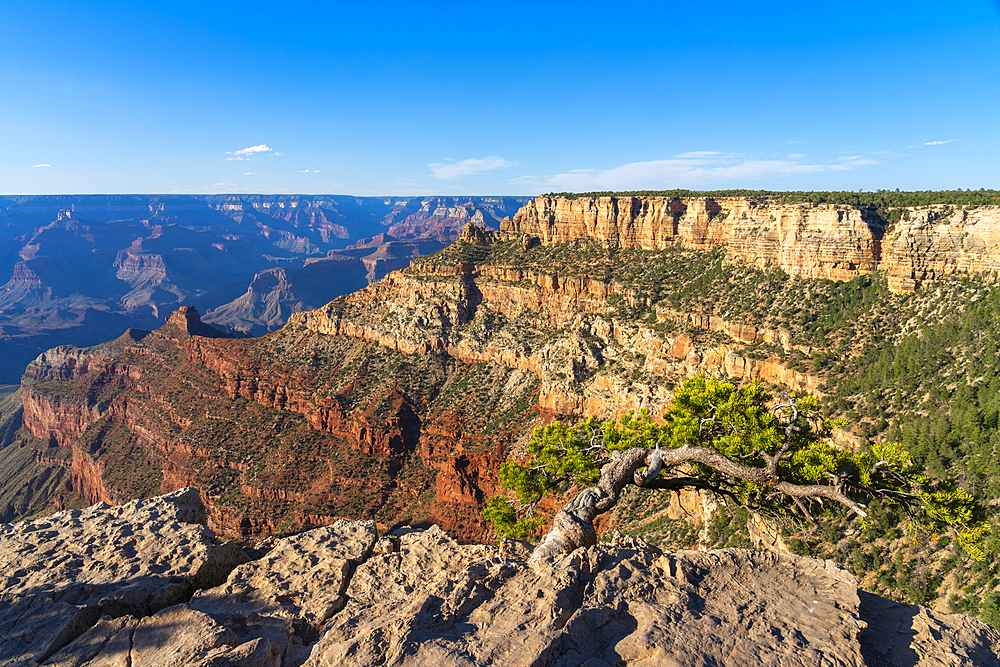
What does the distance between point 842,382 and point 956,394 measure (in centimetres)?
893

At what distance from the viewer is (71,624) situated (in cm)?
1102

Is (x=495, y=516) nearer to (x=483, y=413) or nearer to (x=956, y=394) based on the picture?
(x=956, y=394)

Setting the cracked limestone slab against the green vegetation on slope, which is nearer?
the cracked limestone slab

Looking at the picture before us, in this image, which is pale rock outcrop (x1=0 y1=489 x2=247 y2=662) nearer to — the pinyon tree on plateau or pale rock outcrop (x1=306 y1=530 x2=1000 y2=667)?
pale rock outcrop (x1=306 y1=530 x2=1000 y2=667)

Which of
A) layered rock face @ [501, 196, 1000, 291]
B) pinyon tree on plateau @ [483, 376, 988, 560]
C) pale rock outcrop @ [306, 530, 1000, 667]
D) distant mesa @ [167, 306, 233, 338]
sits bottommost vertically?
distant mesa @ [167, 306, 233, 338]

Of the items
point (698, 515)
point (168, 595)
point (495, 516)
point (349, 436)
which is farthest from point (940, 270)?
point (349, 436)

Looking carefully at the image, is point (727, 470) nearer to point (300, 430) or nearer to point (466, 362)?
point (466, 362)

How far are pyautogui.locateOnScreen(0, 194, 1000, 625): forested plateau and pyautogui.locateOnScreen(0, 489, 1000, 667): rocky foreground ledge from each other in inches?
379

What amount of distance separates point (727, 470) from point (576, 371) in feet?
162

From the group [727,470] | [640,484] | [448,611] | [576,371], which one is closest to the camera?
[448,611]

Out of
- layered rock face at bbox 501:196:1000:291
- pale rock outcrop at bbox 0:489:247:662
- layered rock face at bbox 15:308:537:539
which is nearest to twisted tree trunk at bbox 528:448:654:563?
pale rock outcrop at bbox 0:489:247:662

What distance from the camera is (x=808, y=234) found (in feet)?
200

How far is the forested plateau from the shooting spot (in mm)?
37938

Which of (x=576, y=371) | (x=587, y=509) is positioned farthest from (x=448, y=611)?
(x=576, y=371)
